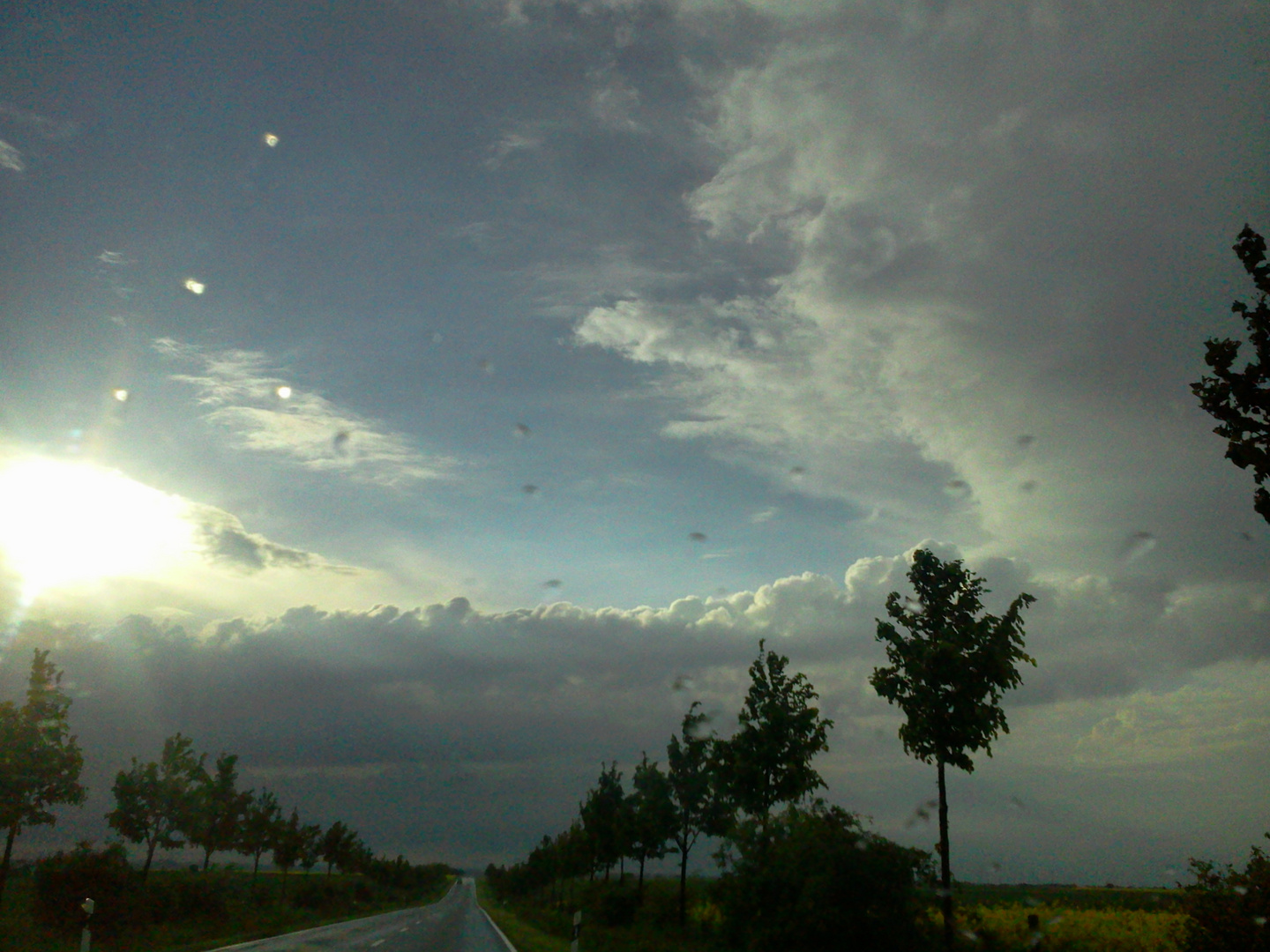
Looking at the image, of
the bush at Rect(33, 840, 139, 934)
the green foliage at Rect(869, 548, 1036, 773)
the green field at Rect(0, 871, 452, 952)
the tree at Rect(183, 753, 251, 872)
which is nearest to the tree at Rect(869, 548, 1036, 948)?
the green foliage at Rect(869, 548, 1036, 773)

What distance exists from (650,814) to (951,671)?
70.6ft

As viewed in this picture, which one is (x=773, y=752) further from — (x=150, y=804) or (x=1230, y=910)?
(x=150, y=804)

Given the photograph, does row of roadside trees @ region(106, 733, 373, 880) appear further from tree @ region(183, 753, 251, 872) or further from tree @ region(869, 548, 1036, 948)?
tree @ region(869, 548, 1036, 948)

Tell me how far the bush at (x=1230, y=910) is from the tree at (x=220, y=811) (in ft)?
161

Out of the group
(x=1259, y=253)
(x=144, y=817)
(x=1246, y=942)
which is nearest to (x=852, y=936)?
(x=1246, y=942)

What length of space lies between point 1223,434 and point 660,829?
93.1 ft

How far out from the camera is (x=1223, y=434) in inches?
501

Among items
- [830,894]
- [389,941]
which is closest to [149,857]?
[389,941]

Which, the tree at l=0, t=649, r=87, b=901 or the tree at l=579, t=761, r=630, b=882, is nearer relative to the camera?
the tree at l=0, t=649, r=87, b=901

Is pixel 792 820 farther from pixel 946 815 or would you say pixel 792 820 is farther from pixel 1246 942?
pixel 1246 942

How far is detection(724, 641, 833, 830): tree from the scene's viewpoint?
2362cm

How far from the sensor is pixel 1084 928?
1648 cm

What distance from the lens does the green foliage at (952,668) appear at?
1717cm

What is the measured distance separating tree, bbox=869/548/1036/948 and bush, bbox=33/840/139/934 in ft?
98.6
